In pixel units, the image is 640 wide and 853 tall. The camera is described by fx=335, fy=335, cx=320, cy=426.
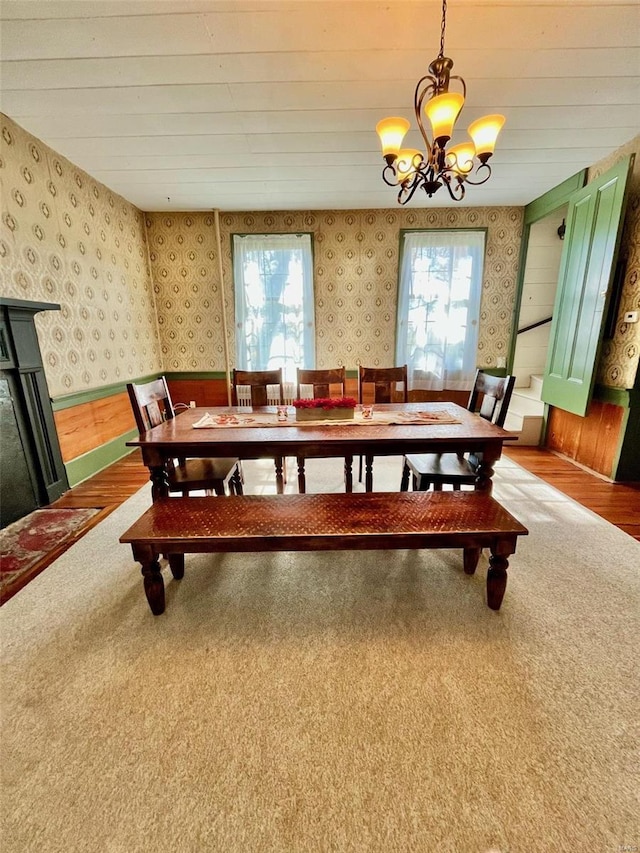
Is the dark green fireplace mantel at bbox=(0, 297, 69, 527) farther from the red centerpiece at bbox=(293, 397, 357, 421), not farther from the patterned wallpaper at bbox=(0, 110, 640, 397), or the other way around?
the red centerpiece at bbox=(293, 397, 357, 421)

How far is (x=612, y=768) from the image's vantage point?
36.3 inches

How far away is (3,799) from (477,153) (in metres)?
2.79

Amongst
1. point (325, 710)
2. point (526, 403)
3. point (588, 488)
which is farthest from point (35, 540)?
point (526, 403)

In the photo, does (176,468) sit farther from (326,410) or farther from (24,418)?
(24,418)

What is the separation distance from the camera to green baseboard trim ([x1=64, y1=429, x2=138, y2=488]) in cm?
271

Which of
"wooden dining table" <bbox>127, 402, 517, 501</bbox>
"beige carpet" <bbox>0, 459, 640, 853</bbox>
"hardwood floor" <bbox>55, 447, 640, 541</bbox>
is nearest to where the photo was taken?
"beige carpet" <bbox>0, 459, 640, 853</bbox>

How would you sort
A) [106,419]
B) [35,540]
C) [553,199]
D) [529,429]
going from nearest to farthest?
1. [35,540]
2. [106,419]
3. [553,199]
4. [529,429]

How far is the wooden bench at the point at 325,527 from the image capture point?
1.31 meters

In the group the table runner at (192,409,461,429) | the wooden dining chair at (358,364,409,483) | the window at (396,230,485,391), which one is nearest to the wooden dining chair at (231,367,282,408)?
the table runner at (192,409,461,429)

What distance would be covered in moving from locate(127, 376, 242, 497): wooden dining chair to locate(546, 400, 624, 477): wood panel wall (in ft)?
9.76

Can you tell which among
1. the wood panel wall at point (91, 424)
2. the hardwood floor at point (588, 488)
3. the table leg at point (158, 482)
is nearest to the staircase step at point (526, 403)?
the hardwood floor at point (588, 488)

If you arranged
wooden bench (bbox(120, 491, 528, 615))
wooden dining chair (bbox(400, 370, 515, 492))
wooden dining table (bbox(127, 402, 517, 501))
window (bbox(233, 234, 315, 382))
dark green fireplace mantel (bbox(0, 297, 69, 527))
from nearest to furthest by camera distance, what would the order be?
wooden bench (bbox(120, 491, 528, 615)), wooden dining table (bbox(127, 402, 517, 501)), wooden dining chair (bbox(400, 370, 515, 492)), dark green fireplace mantel (bbox(0, 297, 69, 527)), window (bbox(233, 234, 315, 382))

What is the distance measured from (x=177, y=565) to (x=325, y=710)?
95 centimetres

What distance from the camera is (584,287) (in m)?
2.84
